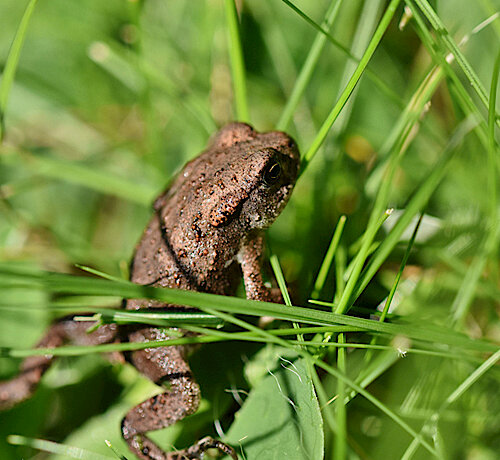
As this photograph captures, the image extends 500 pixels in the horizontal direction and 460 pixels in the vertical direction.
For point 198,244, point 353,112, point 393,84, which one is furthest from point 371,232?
point 393,84

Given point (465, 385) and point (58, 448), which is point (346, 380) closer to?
point (465, 385)

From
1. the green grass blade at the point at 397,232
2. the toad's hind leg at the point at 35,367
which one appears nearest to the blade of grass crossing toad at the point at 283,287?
the green grass blade at the point at 397,232

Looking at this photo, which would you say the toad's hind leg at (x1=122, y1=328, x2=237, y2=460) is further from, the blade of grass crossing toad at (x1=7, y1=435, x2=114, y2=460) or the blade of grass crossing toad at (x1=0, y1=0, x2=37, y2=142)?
the blade of grass crossing toad at (x1=0, y1=0, x2=37, y2=142)

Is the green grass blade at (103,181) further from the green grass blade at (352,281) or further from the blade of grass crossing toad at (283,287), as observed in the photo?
the green grass blade at (352,281)

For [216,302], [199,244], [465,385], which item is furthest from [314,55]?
[465,385]

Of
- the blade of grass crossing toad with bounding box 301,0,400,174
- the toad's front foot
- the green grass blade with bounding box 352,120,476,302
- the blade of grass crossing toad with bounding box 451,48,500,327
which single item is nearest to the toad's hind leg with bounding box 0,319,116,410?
the toad's front foot
